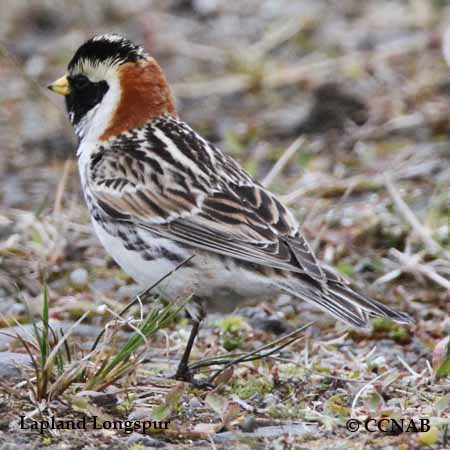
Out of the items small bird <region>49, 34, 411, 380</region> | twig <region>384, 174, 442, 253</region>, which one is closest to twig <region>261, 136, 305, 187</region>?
twig <region>384, 174, 442, 253</region>

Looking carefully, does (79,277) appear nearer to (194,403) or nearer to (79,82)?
(79,82)

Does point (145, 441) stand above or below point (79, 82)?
below

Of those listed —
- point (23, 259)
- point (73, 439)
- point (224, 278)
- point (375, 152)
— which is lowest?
point (73, 439)

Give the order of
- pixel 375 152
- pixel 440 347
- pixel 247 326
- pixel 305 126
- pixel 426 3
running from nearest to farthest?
pixel 440 347, pixel 247 326, pixel 375 152, pixel 305 126, pixel 426 3

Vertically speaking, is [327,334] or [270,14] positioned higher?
[270,14]

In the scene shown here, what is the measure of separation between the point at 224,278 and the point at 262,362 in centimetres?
42

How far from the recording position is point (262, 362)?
4.89 meters

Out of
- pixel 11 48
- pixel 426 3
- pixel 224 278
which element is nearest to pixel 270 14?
pixel 426 3

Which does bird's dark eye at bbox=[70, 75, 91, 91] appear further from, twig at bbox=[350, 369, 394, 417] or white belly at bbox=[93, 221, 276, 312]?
twig at bbox=[350, 369, 394, 417]

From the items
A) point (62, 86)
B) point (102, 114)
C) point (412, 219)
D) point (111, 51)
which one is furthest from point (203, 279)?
point (412, 219)

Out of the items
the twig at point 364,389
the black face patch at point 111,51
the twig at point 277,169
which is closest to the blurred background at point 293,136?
the twig at point 277,169

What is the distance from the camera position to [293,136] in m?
7.83

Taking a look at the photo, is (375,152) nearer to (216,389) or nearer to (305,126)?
(305,126)

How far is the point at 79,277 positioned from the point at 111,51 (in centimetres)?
120
